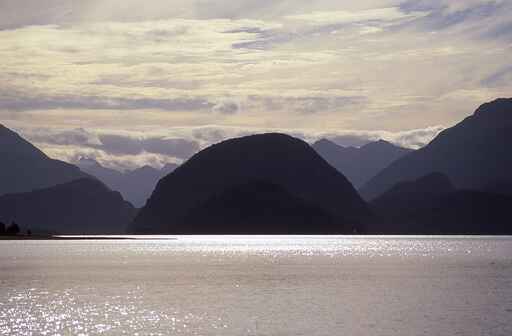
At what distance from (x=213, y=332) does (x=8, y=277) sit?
93.4 m

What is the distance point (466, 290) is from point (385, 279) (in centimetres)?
3040

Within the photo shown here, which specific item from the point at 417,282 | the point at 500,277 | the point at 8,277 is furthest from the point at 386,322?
the point at 8,277

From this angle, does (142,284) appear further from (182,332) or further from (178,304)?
(182,332)

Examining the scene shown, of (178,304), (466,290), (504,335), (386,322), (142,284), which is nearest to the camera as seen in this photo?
(504,335)

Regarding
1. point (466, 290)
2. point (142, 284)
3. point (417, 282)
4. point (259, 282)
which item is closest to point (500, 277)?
point (417, 282)

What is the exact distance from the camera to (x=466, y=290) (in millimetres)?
139750

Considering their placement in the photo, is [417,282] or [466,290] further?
[417,282]

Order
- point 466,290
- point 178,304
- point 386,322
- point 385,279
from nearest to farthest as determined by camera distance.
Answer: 1. point 386,322
2. point 178,304
3. point 466,290
4. point 385,279

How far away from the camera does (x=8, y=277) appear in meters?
170

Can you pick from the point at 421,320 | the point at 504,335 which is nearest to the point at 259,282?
the point at 421,320

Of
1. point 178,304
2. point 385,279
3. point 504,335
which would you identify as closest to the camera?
point 504,335

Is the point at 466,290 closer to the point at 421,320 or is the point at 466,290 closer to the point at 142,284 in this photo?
the point at 421,320

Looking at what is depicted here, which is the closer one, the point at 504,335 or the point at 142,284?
the point at 504,335

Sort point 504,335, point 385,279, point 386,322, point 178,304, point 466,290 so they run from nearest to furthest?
point 504,335 → point 386,322 → point 178,304 → point 466,290 → point 385,279
